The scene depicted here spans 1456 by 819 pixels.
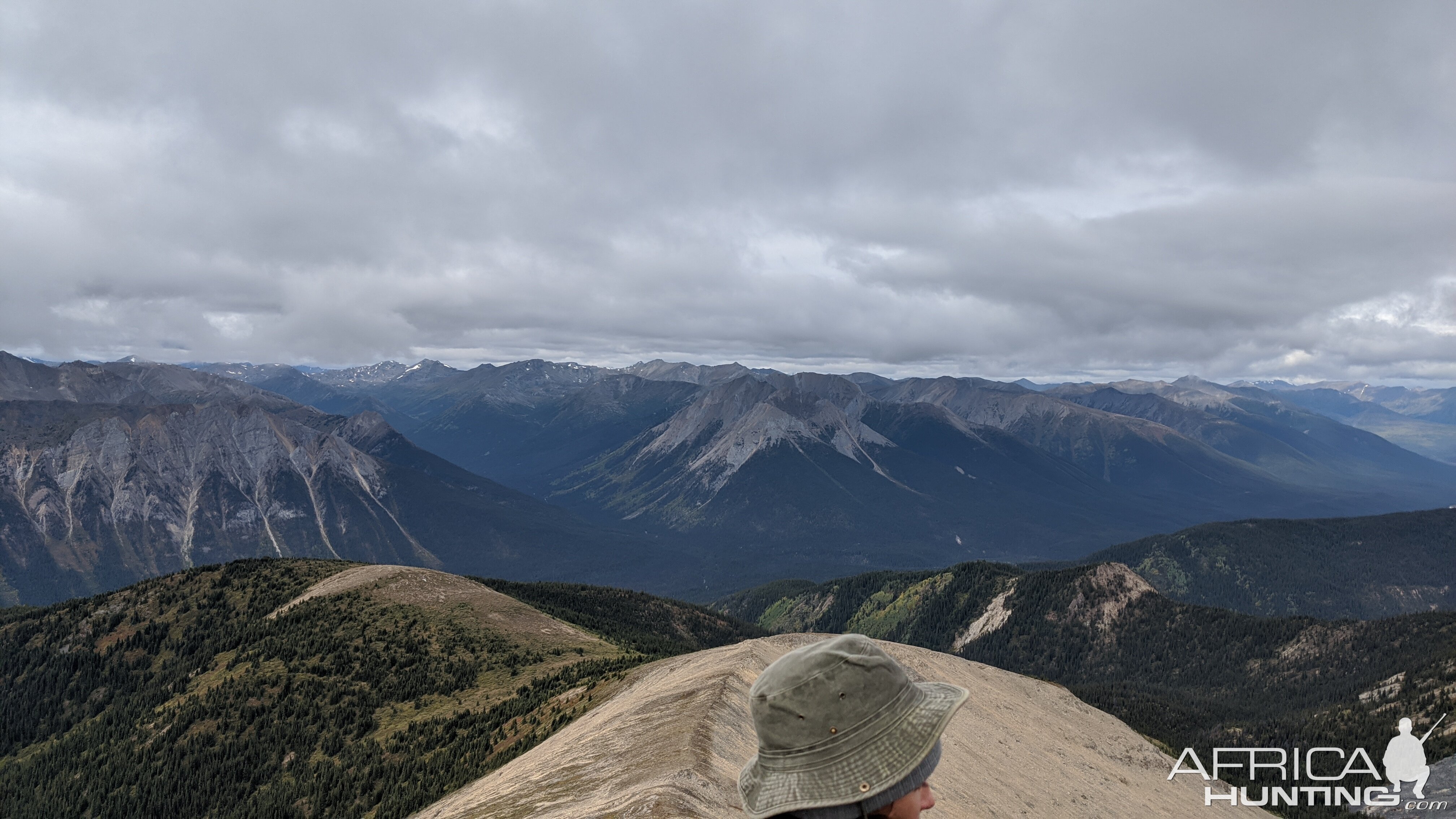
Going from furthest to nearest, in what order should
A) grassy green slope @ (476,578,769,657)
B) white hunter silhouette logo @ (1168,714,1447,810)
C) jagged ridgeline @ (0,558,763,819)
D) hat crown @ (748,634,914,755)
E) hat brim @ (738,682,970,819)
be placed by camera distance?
grassy green slope @ (476,578,769,657), white hunter silhouette logo @ (1168,714,1447,810), jagged ridgeline @ (0,558,763,819), hat crown @ (748,634,914,755), hat brim @ (738,682,970,819)

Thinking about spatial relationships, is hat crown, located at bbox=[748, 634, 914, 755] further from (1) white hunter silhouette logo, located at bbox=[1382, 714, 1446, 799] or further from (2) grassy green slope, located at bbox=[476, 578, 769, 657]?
(2) grassy green slope, located at bbox=[476, 578, 769, 657]

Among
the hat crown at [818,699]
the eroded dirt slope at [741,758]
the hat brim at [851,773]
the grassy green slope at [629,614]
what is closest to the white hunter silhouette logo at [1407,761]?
the eroded dirt slope at [741,758]

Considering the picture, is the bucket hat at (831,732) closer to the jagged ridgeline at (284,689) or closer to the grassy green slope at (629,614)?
the jagged ridgeline at (284,689)

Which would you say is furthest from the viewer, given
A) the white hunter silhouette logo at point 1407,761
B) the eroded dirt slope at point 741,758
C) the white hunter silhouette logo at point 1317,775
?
the white hunter silhouette logo at point 1317,775

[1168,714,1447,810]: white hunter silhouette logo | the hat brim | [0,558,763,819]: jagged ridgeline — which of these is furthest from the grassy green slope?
the hat brim

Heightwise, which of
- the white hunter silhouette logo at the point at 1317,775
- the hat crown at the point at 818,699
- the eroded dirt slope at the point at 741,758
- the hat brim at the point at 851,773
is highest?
the hat crown at the point at 818,699

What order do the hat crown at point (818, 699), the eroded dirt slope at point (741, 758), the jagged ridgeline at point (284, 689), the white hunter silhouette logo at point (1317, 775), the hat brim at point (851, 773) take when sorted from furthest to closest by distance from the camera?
the white hunter silhouette logo at point (1317, 775) < the jagged ridgeline at point (284, 689) < the eroded dirt slope at point (741, 758) < the hat crown at point (818, 699) < the hat brim at point (851, 773)

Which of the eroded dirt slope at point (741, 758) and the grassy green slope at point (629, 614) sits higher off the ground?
the eroded dirt slope at point (741, 758)

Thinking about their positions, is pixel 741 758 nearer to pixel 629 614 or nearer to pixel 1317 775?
pixel 629 614

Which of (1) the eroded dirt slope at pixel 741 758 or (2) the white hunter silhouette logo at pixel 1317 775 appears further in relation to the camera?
(2) the white hunter silhouette logo at pixel 1317 775
